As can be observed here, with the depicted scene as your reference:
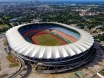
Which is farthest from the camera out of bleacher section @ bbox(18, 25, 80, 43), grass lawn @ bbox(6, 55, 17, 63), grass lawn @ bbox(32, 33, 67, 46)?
bleacher section @ bbox(18, 25, 80, 43)

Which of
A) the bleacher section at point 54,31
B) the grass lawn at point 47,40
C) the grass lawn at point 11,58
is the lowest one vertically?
the grass lawn at point 11,58

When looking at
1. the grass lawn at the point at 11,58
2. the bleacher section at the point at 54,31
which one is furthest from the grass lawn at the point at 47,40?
the grass lawn at the point at 11,58

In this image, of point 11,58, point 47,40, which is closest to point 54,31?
point 47,40

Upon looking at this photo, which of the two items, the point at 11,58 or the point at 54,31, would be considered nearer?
the point at 11,58

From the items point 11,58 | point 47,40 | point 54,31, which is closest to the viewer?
point 11,58

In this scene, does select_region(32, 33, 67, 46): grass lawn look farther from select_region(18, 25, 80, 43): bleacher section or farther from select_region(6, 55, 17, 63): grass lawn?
select_region(6, 55, 17, 63): grass lawn

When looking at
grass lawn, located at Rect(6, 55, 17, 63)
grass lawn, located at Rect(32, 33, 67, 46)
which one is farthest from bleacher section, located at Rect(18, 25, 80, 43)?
grass lawn, located at Rect(6, 55, 17, 63)

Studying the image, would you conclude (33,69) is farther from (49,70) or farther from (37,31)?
(37,31)

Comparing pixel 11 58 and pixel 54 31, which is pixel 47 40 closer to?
pixel 54 31

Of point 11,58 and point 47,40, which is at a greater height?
point 47,40

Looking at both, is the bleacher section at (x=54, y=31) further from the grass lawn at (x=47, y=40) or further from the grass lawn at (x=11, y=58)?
the grass lawn at (x=11, y=58)

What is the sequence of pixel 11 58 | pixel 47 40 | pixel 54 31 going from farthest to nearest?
pixel 54 31 → pixel 47 40 → pixel 11 58

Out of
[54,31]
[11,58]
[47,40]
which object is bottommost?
[11,58]
